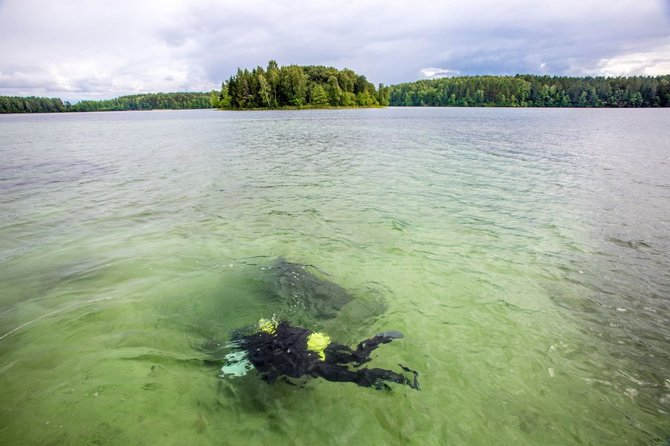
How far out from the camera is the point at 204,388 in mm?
5680

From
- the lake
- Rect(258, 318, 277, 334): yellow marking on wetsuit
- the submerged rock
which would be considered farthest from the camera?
the submerged rock

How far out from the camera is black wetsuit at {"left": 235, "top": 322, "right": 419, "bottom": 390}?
5.90m

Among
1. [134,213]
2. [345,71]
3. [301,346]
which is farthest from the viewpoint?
[345,71]

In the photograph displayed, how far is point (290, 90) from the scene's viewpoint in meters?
169

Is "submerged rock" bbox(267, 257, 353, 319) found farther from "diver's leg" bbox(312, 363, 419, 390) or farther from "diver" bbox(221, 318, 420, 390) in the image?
"diver's leg" bbox(312, 363, 419, 390)

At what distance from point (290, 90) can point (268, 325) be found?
177 m

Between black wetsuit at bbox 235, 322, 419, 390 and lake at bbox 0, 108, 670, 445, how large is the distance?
0.22 metres

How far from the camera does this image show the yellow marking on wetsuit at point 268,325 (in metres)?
7.09

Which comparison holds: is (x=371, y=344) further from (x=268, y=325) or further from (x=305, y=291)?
(x=305, y=291)

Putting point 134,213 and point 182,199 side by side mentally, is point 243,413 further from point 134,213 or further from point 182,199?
point 182,199

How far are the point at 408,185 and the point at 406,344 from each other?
14.3 metres

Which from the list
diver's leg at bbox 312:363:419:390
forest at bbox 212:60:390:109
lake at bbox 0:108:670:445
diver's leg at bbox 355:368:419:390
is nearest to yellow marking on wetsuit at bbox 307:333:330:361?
diver's leg at bbox 312:363:419:390

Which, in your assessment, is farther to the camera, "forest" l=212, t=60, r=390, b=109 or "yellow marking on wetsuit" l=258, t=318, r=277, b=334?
"forest" l=212, t=60, r=390, b=109

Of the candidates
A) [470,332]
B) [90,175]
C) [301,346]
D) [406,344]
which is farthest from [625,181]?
[90,175]
